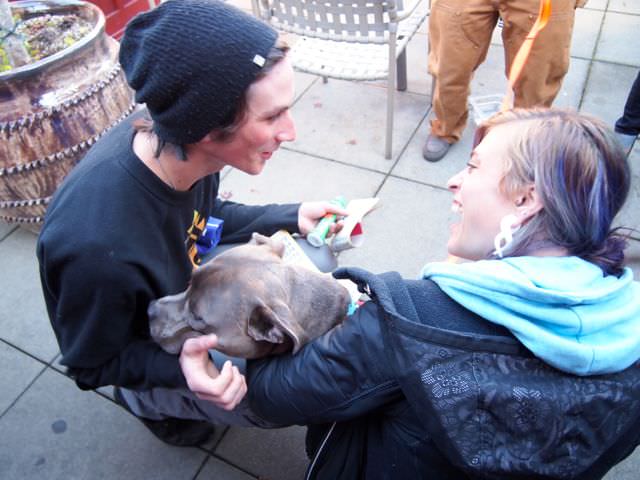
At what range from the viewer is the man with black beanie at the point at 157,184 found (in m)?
1.59

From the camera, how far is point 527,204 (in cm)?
145

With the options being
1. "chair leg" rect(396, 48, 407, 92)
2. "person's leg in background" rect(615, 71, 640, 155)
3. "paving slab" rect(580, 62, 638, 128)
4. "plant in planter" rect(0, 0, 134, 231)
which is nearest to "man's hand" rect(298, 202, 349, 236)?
"plant in planter" rect(0, 0, 134, 231)

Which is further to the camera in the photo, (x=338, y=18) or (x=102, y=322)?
(x=338, y=18)

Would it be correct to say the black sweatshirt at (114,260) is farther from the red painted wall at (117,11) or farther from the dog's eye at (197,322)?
the red painted wall at (117,11)

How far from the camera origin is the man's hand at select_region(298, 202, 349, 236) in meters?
2.66

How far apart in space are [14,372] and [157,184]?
2.14 metres

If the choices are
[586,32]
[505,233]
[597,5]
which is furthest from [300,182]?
[597,5]

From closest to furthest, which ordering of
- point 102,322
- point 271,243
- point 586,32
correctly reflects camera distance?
point 102,322 < point 271,243 < point 586,32

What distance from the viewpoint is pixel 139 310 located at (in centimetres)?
201

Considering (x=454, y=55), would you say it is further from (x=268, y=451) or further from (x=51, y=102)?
(x=268, y=451)

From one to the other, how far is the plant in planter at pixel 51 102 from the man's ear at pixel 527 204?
9.80 ft

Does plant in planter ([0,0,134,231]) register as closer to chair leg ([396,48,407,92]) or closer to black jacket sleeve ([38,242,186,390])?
black jacket sleeve ([38,242,186,390])

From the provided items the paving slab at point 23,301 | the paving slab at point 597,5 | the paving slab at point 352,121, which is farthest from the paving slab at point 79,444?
the paving slab at point 597,5

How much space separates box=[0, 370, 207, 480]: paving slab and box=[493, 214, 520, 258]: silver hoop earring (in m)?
2.07
